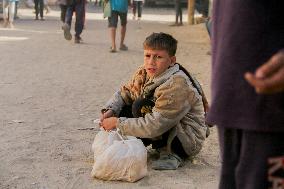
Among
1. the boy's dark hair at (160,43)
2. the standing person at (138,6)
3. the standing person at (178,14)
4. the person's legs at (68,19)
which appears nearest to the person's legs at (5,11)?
the person's legs at (68,19)

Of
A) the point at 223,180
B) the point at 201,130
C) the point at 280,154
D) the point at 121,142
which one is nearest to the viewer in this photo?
the point at 280,154

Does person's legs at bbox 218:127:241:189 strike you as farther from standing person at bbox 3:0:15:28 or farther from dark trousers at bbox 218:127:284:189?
standing person at bbox 3:0:15:28

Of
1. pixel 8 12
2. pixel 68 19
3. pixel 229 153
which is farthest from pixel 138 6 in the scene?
pixel 229 153

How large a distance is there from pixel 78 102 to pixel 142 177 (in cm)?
261

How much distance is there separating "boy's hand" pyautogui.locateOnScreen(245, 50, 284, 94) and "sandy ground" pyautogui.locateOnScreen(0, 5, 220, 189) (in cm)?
232

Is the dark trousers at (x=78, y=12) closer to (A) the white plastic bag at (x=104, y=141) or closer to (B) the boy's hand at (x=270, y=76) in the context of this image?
(A) the white plastic bag at (x=104, y=141)

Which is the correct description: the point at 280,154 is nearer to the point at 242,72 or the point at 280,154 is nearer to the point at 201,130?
the point at 242,72

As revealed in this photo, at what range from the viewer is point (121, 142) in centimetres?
387

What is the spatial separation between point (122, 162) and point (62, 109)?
2327 mm

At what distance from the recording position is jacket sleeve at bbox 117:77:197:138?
3.97m

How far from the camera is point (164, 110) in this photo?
3975mm

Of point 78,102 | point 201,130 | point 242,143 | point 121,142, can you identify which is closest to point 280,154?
point 242,143

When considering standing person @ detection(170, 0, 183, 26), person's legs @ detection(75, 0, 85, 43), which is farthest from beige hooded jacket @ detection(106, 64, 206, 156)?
standing person @ detection(170, 0, 183, 26)

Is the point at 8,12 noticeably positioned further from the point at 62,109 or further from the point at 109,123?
the point at 109,123
